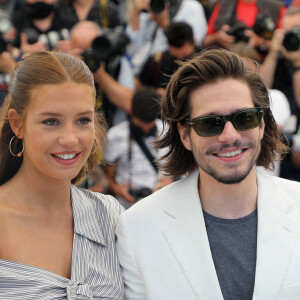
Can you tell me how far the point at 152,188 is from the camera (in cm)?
495

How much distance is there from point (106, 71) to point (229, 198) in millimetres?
2897

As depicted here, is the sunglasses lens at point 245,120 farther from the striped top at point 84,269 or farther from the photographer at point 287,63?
the photographer at point 287,63

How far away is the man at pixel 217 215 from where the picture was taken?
273cm

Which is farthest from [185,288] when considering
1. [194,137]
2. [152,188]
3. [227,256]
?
[152,188]

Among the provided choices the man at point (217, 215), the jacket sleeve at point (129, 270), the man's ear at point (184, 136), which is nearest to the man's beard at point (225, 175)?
the man at point (217, 215)

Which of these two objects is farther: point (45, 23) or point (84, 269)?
point (45, 23)

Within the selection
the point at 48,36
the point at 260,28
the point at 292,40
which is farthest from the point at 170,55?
the point at 48,36

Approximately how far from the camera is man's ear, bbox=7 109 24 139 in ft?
8.80

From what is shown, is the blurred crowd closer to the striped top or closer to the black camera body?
the black camera body

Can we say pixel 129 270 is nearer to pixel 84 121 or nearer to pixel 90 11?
pixel 84 121

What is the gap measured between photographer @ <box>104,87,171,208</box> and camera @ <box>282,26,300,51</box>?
3.98ft

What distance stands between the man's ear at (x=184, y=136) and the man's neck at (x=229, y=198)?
0.15m

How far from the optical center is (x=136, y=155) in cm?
499

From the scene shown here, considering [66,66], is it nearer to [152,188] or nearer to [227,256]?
[227,256]
